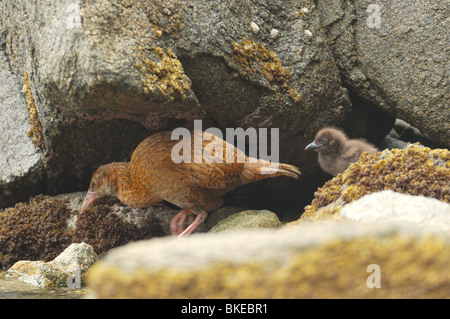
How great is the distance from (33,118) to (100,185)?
1.30m

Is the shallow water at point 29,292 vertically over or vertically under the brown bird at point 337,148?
under

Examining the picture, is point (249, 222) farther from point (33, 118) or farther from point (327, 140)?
point (33, 118)

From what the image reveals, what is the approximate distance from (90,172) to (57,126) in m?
1.08

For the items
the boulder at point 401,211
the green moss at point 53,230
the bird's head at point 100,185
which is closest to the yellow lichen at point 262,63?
the bird's head at point 100,185

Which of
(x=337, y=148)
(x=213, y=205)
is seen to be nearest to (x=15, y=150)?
(x=213, y=205)

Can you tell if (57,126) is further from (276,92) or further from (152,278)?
(152,278)

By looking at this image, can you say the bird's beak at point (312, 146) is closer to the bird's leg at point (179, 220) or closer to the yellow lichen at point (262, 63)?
the yellow lichen at point (262, 63)

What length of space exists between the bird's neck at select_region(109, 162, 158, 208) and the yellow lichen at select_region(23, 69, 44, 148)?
1111 millimetres

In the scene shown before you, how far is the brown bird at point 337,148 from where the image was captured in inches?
255

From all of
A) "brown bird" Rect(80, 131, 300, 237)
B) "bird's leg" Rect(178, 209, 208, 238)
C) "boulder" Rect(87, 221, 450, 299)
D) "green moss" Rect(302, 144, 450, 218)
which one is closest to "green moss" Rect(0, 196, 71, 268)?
"brown bird" Rect(80, 131, 300, 237)

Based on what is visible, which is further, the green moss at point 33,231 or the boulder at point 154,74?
the green moss at point 33,231

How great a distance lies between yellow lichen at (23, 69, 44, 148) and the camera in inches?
265

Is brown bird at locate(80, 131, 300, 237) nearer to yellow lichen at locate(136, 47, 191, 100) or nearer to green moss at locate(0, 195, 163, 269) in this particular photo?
green moss at locate(0, 195, 163, 269)

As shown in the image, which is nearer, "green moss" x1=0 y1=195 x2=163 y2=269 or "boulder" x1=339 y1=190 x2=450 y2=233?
"boulder" x1=339 y1=190 x2=450 y2=233
